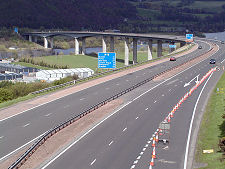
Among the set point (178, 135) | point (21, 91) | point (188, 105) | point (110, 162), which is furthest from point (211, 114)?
point (21, 91)

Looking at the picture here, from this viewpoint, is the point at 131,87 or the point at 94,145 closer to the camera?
the point at 94,145

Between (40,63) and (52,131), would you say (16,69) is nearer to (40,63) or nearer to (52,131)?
(40,63)

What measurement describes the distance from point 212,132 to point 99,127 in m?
12.0

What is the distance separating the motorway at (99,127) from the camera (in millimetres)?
35219

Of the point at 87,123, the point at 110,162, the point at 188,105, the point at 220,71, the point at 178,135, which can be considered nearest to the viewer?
the point at 110,162

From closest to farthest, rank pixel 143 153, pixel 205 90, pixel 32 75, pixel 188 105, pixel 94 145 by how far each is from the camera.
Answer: pixel 143 153 → pixel 94 145 → pixel 188 105 → pixel 205 90 → pixel 32 75

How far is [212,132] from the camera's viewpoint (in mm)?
41094

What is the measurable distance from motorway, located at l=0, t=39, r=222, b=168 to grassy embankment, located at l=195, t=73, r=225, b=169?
5.14 meters

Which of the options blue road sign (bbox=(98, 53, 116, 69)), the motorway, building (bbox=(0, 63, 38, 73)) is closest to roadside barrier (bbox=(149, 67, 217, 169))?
the motorway

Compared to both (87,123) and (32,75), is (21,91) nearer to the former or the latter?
(87,123)

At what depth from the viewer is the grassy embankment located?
32562 millimetres

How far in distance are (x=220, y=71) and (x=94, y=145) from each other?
57.5 meters

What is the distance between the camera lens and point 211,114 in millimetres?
49062

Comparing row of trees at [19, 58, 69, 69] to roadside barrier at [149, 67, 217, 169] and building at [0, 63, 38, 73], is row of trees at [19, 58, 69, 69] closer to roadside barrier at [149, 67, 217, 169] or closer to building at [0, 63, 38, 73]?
building at [0, 63, 38, 73]
